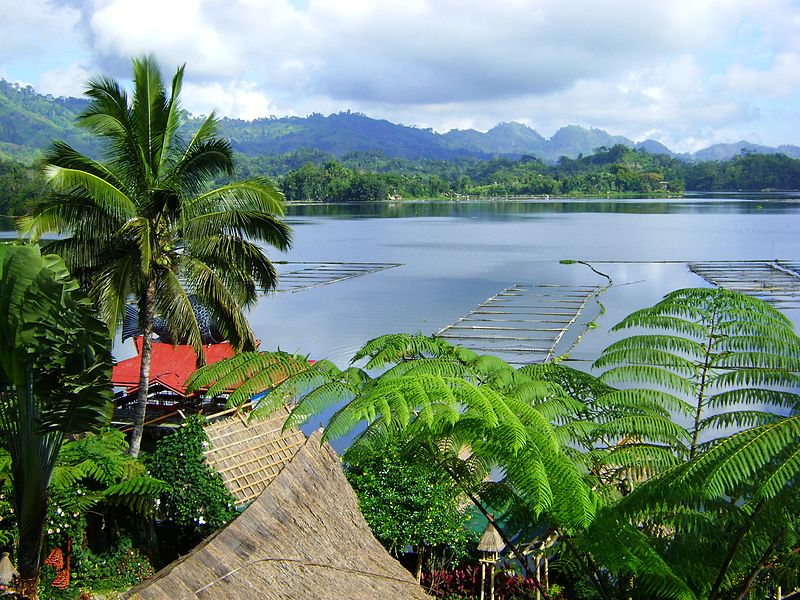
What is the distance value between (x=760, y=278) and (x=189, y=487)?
33.1 meters

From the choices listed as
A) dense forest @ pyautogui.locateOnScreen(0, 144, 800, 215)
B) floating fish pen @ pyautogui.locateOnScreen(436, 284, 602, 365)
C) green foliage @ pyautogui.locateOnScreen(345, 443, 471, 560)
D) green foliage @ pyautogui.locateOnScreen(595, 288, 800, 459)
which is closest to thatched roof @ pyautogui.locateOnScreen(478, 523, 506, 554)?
green foliage @ pyautogui.locateOnScreen(345, 443, 471, 560)

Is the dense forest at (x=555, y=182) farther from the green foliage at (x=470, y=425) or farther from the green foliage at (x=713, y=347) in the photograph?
the green foliage at (x=470, y=425)

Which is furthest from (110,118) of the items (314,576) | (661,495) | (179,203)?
(661,495)

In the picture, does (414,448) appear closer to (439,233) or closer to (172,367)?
(172,367)

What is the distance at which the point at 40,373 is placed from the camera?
18.0ft

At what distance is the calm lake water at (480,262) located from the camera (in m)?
25.7

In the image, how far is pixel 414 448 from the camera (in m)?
6.02

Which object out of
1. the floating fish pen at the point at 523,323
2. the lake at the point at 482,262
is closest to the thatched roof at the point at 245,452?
the lake at the point at 482,262

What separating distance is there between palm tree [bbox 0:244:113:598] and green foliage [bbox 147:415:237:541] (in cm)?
224

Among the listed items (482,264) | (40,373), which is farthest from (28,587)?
(482,264)

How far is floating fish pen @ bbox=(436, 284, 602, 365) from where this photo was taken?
21656 mm

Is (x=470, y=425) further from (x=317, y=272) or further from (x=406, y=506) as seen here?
(x=317, y=272)

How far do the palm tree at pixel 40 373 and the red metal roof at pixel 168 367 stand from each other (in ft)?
25.9

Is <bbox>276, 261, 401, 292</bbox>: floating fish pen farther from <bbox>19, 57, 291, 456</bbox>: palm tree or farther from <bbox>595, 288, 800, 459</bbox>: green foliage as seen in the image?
<bbox>595, 288, 800, 459</bbox>: green foliage
